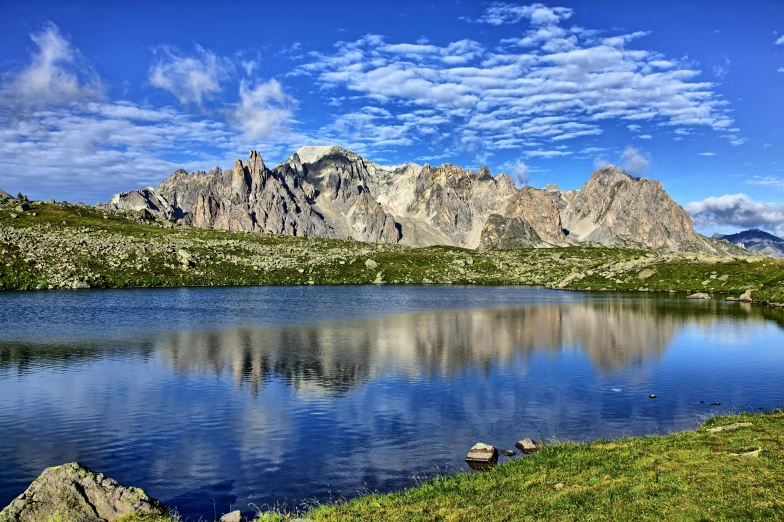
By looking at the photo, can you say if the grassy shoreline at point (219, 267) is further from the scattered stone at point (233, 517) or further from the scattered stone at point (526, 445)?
the scattered stone at point (233, 517)

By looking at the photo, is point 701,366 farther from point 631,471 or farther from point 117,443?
point 117,443

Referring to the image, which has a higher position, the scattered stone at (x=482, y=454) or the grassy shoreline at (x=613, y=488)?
the grassy shoreline at (x=613, y=488)

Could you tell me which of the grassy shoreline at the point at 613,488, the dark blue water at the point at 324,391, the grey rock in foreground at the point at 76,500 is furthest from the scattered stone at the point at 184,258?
the grassy shoreline at the point at 613,488

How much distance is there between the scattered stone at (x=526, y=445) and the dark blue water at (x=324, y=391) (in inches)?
40.0

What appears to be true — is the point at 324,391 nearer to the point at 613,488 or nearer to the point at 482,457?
the point at 482,457

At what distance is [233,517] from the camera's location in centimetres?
2005

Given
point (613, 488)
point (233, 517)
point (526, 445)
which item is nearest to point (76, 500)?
point (233, 517)

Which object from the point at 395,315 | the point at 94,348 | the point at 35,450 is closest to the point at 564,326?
the point at 395,315

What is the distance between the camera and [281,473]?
25.5 meters

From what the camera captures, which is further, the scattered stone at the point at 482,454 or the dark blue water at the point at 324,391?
the scattered stone at the point at 482,454

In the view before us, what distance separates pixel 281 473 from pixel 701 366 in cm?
4352

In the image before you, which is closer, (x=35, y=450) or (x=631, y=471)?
(x=631, y=471)

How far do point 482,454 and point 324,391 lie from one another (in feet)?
56.5

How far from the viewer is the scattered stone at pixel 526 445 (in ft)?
91.9
